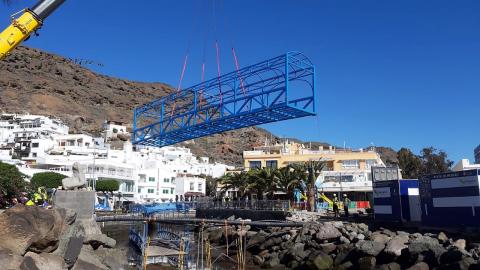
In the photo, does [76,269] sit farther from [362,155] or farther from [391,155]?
[391,155]

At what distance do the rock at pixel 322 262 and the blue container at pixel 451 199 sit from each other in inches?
250

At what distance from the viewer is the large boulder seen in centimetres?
1056

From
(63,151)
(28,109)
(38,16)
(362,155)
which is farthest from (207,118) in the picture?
(28,109)

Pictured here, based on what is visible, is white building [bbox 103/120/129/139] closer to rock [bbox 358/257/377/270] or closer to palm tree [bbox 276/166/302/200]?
palm tree [bbox 276/166/302/200]

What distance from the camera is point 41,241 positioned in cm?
1131

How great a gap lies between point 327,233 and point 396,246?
531 centimetres

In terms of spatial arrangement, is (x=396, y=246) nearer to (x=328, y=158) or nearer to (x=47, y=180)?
(x=328, y=158)

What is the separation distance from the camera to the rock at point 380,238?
2094 centimetres

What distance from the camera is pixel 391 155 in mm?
164000

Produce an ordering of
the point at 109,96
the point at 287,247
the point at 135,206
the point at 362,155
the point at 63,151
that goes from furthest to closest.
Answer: the point at 109,96, the point at 63,151, the point at 362,155, the point at 135,206, the point at 287,247

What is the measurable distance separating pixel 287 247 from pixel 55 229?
16.2 meters

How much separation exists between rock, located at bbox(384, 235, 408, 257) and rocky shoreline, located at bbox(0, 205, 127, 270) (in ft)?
40.2

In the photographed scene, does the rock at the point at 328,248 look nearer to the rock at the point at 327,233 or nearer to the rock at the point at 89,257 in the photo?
the rock at the point at 327,233

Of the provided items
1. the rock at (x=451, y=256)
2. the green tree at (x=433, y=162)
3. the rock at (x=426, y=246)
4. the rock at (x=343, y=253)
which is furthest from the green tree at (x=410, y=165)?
the rock at (x=451, y=256)
